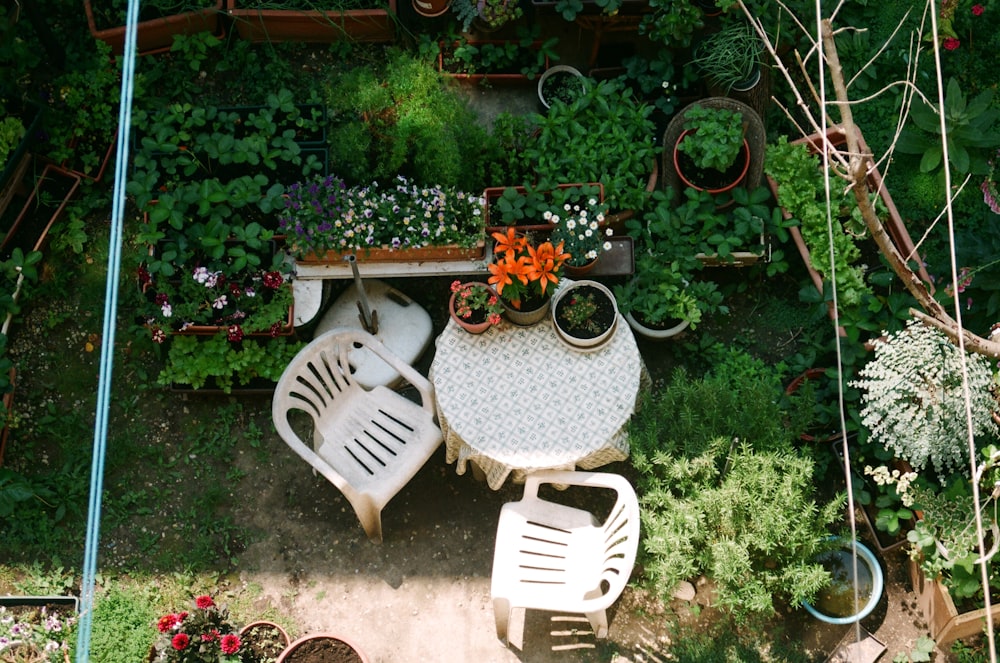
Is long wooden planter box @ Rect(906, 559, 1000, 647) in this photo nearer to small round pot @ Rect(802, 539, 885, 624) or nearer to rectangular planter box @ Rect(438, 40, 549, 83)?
small round pot @ Rect(802, 539, 885, 624)

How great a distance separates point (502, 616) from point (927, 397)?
2222 mm

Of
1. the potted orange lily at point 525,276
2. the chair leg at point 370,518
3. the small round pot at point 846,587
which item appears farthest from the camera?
the small round pot at point 846,587

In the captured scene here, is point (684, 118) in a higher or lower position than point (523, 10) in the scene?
lower

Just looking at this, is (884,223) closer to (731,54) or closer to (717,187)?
(717,187)

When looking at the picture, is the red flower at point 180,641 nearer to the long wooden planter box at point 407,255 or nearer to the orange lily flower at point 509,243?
the long wooden planter box at point 407,255

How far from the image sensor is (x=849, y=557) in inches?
192

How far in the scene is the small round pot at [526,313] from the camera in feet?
15.0

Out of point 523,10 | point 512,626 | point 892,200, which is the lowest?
point 512,626

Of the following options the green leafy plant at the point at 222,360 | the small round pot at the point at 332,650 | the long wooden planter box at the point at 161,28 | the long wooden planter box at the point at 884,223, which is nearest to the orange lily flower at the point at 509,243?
the green leafy plant at the point at 222,360

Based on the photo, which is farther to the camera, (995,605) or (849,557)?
(849,557)

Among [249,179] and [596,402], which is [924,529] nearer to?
[596,402]

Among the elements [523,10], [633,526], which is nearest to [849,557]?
[633,526]

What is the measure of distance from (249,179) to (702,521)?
113 inches

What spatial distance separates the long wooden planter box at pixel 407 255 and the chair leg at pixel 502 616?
178 centimetres
